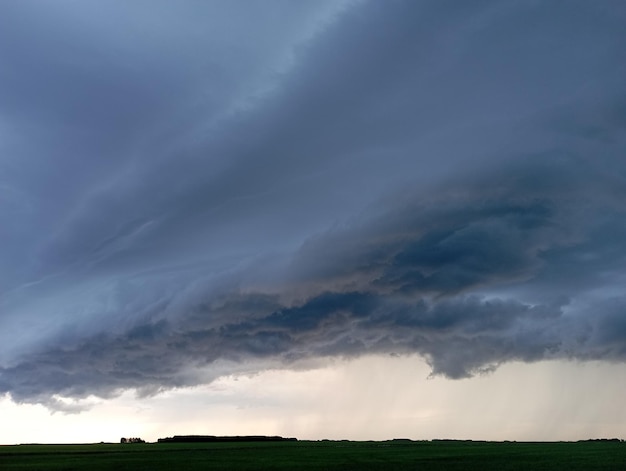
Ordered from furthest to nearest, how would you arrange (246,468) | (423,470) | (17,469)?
(17,469)
(246,468)
(423,470)

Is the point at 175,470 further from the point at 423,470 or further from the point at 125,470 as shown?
the point at 423,470

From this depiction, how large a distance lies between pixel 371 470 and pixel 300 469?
1064 cm

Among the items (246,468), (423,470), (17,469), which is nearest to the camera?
(423,470)

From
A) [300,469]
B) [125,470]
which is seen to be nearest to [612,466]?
[300,469]

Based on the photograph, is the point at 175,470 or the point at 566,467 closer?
Result: the point at 566,467

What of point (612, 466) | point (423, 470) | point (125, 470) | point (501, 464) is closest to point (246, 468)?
point (125, 470)

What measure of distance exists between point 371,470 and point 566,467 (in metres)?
27.8

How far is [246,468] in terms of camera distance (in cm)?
9388

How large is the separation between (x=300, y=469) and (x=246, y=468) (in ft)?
31.9

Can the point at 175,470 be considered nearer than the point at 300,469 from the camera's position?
No

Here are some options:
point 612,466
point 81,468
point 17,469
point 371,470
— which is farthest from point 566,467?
point 17,469

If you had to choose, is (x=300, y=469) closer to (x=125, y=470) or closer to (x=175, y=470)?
(x=175, y=470)

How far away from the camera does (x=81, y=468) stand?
9888 centimetres

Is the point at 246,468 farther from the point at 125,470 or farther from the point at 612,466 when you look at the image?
the point at 612,466
